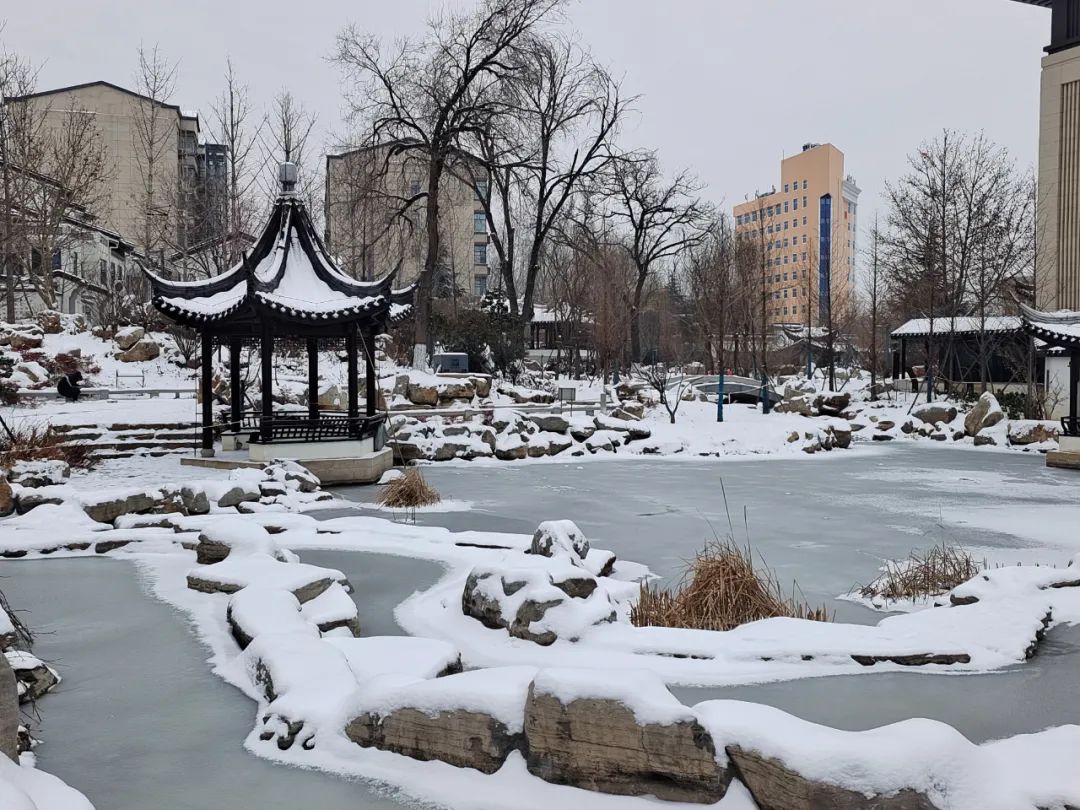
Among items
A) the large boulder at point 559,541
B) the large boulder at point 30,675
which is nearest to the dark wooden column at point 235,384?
the large boulder at point 559,541

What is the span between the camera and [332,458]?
549 inches

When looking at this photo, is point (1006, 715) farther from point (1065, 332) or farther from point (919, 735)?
point (1065, 332)

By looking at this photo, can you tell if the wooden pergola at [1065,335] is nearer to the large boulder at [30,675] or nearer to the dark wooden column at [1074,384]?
the dark wooden column at [1074,384]

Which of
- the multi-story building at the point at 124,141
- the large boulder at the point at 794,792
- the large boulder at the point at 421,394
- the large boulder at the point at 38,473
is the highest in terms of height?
the multi-story building at the point at 124,141

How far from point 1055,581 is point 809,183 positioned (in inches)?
3213

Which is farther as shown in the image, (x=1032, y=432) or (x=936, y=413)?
(x=936, y=413)

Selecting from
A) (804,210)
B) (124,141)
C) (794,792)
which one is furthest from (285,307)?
(804,210)

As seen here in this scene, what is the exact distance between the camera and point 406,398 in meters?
22.3

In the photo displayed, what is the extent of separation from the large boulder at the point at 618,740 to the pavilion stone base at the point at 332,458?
10469 mm

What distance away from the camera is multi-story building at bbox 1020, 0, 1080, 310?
2348 centimetres

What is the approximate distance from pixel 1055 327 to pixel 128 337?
2491 centimetres

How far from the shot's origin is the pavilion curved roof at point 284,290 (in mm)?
13531

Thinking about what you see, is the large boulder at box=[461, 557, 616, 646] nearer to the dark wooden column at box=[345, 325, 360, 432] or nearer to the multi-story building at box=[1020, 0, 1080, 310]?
the dark wooden column at box=[345, 325, 360, 432]

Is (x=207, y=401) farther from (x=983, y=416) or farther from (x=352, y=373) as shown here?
(x=983, y=416)
